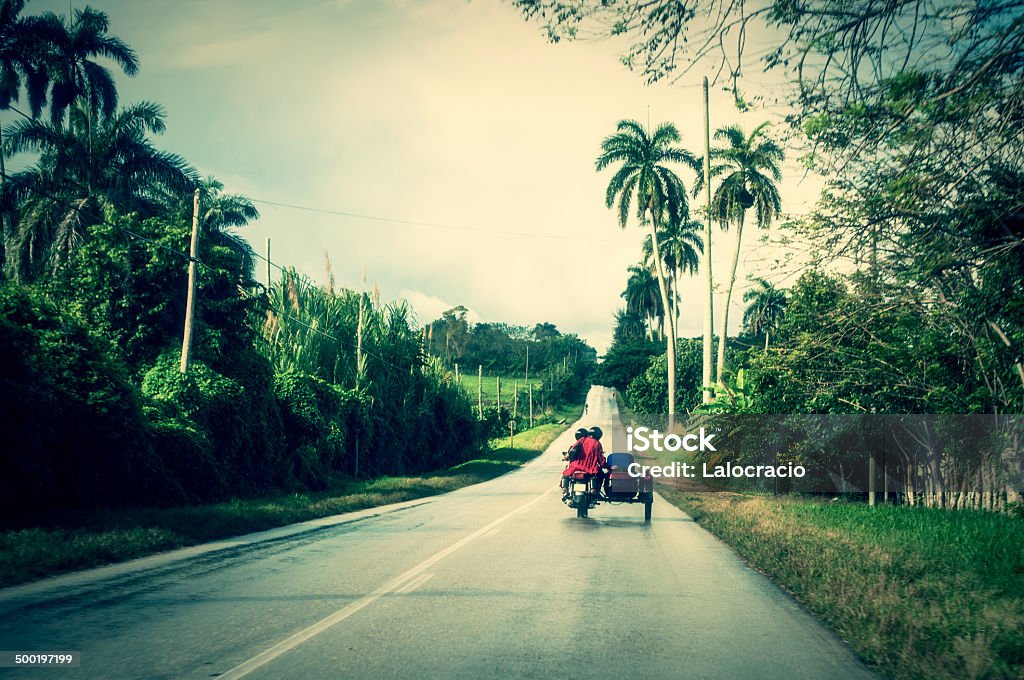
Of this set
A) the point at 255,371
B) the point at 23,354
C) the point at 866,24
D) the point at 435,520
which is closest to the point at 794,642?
the point at 866,24

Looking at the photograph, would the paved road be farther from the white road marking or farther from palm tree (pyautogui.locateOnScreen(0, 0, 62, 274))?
palm tree (pyautogui.locateOnScreen(0, 0, 62, 274))

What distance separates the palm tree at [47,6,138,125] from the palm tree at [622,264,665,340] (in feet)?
265

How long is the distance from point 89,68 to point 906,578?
37.8 metres

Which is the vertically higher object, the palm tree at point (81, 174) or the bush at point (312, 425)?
the palm tree at point (81, 174)

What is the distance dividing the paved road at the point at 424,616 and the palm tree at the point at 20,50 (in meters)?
26.7

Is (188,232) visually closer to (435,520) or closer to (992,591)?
(435,520)

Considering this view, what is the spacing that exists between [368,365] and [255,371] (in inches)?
521

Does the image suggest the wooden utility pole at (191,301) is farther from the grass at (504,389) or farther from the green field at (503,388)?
the green field at (503,388)

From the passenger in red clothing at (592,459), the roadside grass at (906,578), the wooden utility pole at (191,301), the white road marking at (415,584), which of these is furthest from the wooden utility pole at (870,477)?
the wooden utility pole at (191,301)

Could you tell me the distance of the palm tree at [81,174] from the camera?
31.5 m

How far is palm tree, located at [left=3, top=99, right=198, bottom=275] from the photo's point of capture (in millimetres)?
31500

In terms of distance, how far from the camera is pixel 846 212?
8812 mm

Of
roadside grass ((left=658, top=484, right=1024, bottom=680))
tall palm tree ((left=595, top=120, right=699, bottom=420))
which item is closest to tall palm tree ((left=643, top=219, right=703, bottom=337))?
tall palm tree ((left=595, top=120, right=699, bottom=420))

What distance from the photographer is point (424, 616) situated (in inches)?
271
